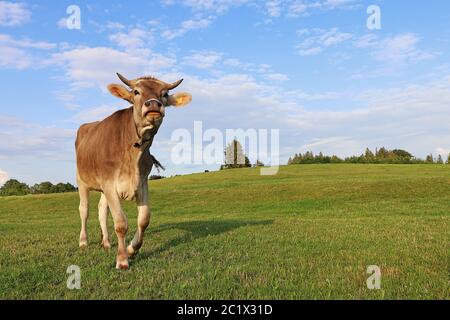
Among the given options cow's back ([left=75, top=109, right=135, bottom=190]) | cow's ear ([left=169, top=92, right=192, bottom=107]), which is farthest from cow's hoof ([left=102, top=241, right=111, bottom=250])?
cow's ear ([left=169, top=92, right=192, bottom=107])

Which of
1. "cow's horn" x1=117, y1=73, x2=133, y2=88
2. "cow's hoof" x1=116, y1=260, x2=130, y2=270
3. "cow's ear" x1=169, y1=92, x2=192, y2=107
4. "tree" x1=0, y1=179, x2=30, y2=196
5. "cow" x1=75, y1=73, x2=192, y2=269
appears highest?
"cow's horn" x1=117, y1=73, x2=133, y2=88

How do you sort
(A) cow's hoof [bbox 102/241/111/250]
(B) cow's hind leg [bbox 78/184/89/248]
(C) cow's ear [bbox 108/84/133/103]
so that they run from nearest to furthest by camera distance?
(C) cow's ear [bbox 108/84/133/103] < (A) cow's hoof [bbox 102/241/111/250] < (B) cow's hind leg [bbox 78/184/89/248]

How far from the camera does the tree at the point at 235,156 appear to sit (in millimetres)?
86125

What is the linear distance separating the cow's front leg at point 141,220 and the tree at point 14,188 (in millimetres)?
84488

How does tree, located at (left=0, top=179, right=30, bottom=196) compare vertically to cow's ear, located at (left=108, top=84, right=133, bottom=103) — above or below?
below

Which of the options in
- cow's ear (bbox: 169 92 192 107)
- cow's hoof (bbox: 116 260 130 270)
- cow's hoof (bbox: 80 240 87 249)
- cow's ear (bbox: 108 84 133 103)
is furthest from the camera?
cow's hoof (bbox: 80 240 87 249)

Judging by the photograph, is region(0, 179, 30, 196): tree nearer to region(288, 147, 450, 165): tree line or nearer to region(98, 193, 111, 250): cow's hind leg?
region(288, 147, 450, 165): tree line

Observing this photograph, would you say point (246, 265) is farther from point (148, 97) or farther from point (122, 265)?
point (148, 97)

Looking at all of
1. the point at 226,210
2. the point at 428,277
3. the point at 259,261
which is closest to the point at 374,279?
the point at 428,277

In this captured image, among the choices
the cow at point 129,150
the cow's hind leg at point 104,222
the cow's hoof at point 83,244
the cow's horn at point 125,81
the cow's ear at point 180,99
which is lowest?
the cow's hoof at point 83,244

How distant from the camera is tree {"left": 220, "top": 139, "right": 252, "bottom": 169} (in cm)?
8612

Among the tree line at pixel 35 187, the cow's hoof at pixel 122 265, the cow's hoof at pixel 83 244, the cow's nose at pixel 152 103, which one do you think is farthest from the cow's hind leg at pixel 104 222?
the tree line at pixel 35 187

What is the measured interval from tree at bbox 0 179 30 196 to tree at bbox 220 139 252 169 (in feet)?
132

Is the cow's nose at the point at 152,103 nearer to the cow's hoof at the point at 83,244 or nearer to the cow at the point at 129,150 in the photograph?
the cow at the point at 129,150
